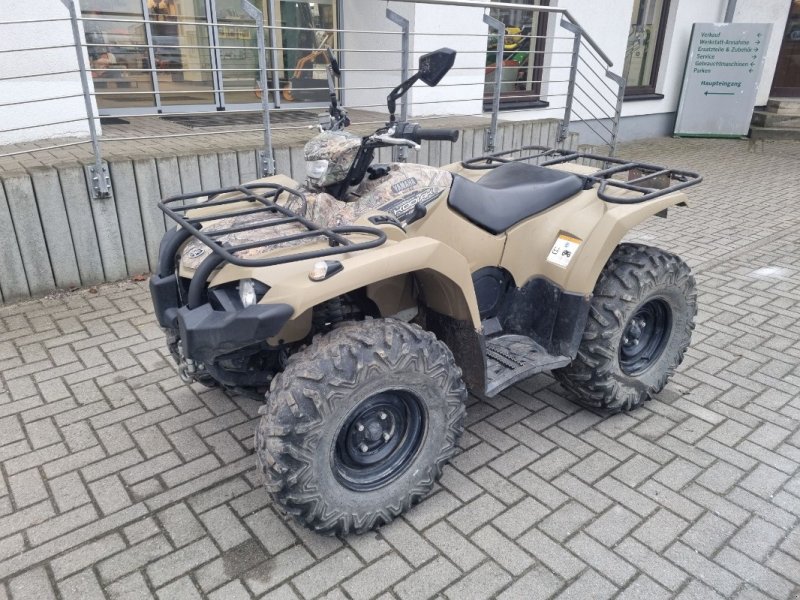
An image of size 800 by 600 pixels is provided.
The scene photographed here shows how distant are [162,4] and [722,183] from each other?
24.5 ft

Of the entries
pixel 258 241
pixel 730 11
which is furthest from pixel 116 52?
pixel 730 11

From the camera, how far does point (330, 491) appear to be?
2436 millimetres

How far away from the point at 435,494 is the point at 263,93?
3432 millimetres

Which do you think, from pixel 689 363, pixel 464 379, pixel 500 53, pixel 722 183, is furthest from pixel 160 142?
pixel 722 183

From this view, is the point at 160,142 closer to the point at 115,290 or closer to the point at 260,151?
the point at 260,151

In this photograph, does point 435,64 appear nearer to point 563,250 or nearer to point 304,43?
point 563,250

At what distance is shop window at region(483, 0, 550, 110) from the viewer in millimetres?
9547

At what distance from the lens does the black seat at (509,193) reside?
2.94m

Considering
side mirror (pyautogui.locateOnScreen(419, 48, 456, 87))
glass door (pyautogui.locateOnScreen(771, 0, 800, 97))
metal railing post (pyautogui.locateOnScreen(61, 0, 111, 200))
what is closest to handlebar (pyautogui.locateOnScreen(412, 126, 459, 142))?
side mirror (pyautogui.locateOnScreen(419, 48, 456, 87))

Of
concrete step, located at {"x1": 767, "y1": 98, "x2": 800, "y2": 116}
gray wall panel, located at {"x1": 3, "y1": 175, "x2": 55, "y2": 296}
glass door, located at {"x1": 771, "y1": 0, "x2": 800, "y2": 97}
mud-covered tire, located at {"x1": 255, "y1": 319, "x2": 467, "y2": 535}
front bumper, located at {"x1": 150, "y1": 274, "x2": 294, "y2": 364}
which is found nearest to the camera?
front bumper, located at {"x1": 150, "y1": 274, "x2": 294, "y2": 364}

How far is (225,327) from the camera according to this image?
2.24m

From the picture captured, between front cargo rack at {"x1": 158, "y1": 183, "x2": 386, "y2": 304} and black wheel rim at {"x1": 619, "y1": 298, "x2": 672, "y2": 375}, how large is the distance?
1732 millimetres

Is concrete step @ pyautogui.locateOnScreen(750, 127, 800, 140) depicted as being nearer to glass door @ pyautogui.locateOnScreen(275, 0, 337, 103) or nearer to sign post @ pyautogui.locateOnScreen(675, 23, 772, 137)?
sign post @ pyautogui.locateOnScreen(675, 23, 772, 137)

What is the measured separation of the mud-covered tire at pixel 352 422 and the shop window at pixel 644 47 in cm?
1028
